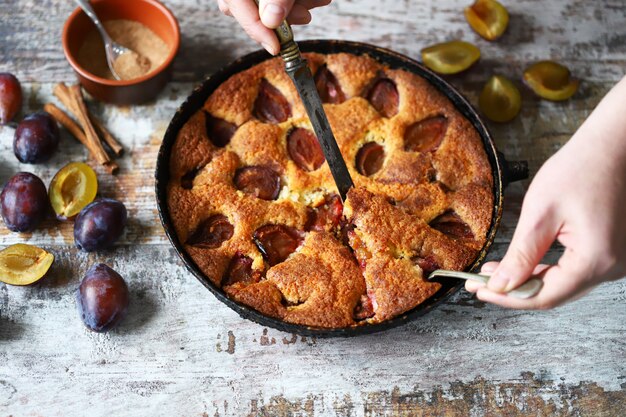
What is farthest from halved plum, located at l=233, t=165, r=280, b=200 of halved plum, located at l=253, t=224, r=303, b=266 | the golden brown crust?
halved plum, located at l=253, t=224, r=303, b=266

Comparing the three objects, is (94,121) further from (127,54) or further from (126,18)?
(126,18)

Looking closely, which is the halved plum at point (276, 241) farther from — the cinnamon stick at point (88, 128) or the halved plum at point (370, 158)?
the cinnamon stick at point (88, 128)

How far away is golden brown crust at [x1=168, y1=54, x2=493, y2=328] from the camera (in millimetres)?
1830

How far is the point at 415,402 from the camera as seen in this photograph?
1941 millimetres

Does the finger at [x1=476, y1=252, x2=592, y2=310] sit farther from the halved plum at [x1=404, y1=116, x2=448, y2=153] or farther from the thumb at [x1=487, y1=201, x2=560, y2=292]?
the halved plum at [x1=404, y1=116, x2=448, y2=153]

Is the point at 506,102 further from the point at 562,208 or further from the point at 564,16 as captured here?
the point at 562,208

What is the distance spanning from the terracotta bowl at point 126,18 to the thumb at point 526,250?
1364mm

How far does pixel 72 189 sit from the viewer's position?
217cm

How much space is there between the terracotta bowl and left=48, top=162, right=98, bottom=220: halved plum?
278 mm

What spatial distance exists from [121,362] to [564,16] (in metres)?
2.08

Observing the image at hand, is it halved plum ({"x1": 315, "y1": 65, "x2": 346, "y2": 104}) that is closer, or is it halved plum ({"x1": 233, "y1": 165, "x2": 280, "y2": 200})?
halved plum ({"x1": 233, "y1": 165, "x2": 280, "y2": 200})

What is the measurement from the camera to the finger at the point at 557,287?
1.42 m

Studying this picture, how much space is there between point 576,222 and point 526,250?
0.13 meters

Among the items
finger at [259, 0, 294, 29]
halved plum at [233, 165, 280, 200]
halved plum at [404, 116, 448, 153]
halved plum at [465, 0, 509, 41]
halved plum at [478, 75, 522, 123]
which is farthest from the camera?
halved plum at [465, 0, 509, 41]
